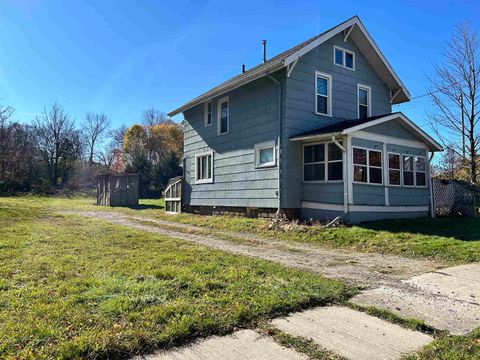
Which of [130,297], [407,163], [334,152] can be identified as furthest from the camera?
[407,163]

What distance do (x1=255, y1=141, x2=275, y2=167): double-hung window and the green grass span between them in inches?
262

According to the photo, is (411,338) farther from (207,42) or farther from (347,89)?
(207,42)

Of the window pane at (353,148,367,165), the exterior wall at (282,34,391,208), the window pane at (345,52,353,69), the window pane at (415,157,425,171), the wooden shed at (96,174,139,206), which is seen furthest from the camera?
the wooden shed at (96,174,139,206)

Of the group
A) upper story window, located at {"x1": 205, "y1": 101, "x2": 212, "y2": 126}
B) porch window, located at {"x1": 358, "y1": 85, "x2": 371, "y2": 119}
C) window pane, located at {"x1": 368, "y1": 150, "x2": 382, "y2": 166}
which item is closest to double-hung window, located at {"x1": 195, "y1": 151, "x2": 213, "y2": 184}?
upper story window, located at {"x1": 205, "y1": 101, "x2": 212, "y2": 126}

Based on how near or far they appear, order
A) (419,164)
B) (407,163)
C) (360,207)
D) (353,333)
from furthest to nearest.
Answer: (419,164) < (407,163) < (360,207) < (353,333)

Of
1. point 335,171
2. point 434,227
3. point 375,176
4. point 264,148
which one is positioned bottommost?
point 434,227

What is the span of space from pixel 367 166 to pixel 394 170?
1633 mm

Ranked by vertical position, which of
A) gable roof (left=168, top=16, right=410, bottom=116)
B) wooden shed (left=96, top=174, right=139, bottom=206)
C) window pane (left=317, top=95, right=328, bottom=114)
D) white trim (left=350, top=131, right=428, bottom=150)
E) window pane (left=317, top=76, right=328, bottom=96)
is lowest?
wooden shed (left=96, top=174, right=139, bottom=206)

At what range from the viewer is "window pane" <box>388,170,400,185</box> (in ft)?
42.0

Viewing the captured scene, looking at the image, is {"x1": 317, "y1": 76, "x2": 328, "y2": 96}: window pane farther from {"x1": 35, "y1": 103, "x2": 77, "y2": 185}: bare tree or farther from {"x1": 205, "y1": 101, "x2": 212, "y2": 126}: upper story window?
{"x1": 35, "y1": 103, "x2": 77, "y2": 185}: bare tree

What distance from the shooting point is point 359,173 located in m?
11.8

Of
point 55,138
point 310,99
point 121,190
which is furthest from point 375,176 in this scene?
point 55,138

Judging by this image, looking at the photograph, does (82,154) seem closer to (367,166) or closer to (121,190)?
(121,190)

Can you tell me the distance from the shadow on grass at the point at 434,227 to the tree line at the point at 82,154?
1039 inches
